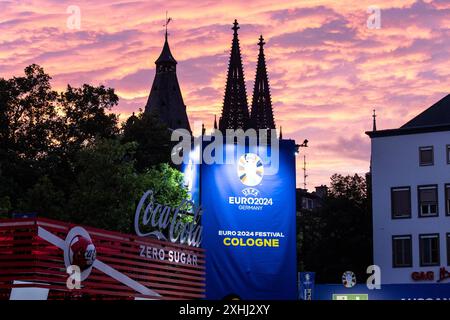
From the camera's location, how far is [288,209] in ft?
154

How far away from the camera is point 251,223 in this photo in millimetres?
46094

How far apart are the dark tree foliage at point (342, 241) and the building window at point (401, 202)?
16147 millimetres

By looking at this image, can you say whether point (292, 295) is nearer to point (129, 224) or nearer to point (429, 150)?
point (129, 224)

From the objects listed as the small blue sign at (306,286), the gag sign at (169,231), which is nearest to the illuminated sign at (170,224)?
the gag sign at (169,231)

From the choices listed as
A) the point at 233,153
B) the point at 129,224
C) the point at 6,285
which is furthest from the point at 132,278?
the point at 129,224

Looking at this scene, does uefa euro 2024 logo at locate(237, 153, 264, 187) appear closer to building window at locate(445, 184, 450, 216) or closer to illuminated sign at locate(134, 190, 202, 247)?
illuminated sign at locate(134, 190, 202, 247)

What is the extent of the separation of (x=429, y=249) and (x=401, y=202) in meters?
4.46

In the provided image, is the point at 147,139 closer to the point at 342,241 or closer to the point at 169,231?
the point at 342,241

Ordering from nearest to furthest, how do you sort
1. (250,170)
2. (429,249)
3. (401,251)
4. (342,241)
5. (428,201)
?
(250,170)
(429,249)
(428,201)
(401,251)
(342,241)

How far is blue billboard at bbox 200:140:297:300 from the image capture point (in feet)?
148

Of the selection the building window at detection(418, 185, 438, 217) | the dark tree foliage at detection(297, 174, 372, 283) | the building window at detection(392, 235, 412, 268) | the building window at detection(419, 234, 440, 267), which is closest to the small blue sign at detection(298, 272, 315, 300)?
the building window at detection(392, 235, 412, 268)

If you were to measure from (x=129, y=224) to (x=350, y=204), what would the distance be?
42.1m

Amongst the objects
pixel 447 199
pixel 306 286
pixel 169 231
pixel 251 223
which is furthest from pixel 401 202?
pixel 169 231

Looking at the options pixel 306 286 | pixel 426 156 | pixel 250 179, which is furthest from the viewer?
pixel 426 156
